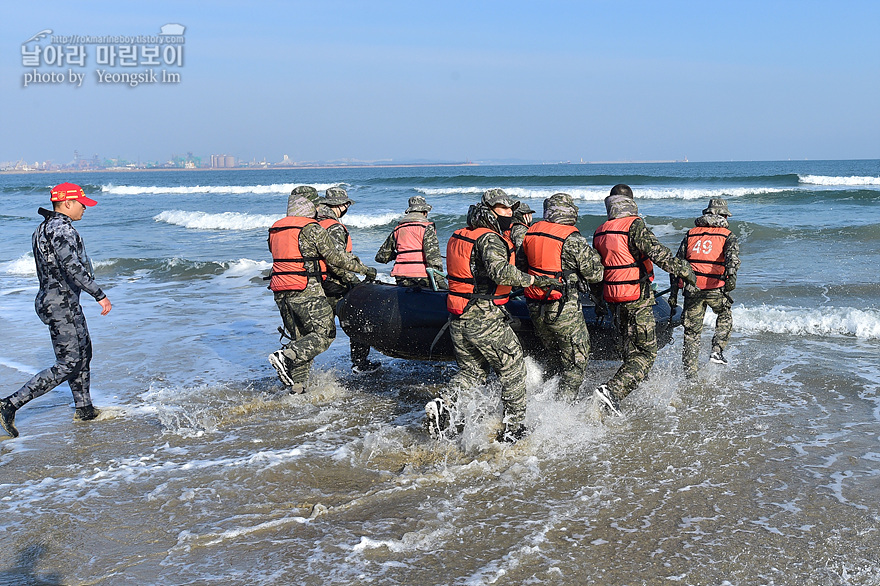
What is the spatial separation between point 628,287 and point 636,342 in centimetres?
47

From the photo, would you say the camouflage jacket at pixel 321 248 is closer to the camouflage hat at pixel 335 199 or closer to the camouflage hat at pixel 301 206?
the camouflage hat at pixel 301 206

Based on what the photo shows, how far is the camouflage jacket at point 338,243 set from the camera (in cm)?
636

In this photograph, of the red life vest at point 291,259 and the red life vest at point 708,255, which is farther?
the red life vest at point 708,255

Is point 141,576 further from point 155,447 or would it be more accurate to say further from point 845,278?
point 845,278

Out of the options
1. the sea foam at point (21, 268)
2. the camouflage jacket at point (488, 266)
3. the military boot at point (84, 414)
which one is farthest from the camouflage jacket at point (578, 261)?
the sea foam at point (21, 268)

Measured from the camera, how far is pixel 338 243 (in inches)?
247

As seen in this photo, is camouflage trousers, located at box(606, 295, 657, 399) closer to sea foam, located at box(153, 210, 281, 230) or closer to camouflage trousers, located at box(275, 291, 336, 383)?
camouflage trousers, located at box(275, 291, 336, 383)

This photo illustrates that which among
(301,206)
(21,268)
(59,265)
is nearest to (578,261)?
(301,206)

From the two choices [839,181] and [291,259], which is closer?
[291,259]

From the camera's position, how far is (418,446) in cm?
497

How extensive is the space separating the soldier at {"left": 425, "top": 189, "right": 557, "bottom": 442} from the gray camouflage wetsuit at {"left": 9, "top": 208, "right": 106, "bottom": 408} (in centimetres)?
270

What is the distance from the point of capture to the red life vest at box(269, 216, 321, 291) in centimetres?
600

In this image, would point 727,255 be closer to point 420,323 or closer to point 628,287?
point 628,287

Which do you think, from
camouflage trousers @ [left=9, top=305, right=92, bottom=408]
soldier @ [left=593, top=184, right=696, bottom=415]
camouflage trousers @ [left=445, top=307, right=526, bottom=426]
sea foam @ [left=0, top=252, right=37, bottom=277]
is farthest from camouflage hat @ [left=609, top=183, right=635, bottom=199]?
sea foam @ [left=0, top=252, right=37, bottom=277]
